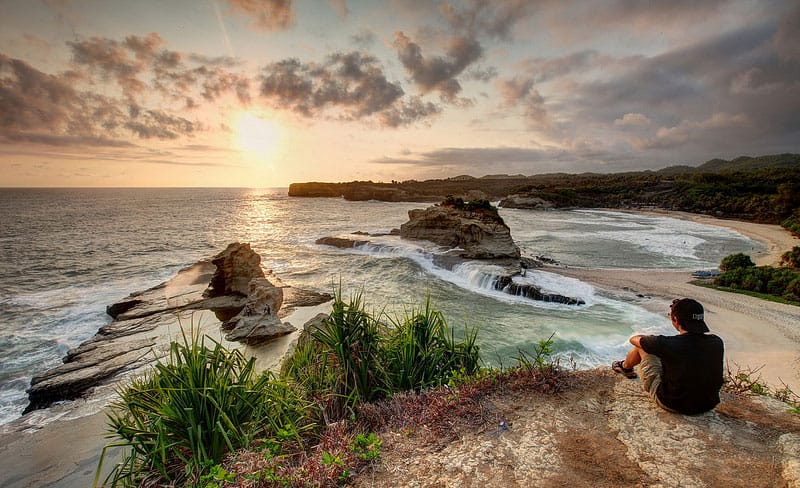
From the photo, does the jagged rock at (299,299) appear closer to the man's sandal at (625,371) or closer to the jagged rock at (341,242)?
the man's sandal at (625,371)

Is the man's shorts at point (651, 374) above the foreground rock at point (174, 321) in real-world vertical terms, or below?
above

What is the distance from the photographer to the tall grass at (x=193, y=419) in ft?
11.7

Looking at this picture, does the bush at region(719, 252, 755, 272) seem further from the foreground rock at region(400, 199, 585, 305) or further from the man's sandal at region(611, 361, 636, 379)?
the man's sandal at region(611, 361, 636, 379)

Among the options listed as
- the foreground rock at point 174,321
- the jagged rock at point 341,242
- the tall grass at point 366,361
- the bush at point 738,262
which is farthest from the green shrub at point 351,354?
the jagged rock at point 341,242

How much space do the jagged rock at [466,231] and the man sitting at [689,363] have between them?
18.7 metres

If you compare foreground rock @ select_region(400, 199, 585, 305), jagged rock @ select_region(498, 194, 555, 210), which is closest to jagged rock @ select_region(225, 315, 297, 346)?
foreground rock @ select_region(400, 199, 585, 305)

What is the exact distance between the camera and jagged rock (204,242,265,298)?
16922mm

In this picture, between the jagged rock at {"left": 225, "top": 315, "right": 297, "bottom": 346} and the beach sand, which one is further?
the jagged rock at {"left": 225, "top": 315, "right": 297, "bottom": 346}

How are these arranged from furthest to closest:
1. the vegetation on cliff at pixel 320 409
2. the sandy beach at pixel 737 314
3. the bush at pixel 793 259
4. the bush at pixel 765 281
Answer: the bush at pixel 793 259 → the bush at pixel 765 281 → the sandy beach at pixel 737 314 → the vegetation on cliff at pixel 320 409

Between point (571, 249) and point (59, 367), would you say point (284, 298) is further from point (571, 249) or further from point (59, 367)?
point (571, 249)

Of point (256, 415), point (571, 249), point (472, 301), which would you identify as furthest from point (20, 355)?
point (571, 249)

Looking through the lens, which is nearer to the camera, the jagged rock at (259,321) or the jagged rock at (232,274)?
the jagged rock at (259,321)

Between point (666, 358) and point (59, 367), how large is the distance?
1506 cm

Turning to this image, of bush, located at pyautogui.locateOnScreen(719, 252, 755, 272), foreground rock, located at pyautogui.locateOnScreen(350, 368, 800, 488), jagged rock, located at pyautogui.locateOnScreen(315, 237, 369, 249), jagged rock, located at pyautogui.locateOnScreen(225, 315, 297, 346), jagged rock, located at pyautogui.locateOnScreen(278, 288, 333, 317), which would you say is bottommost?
jagged rock, located at pyautogui.locateOnScreen(278, 288, 333, 317)
